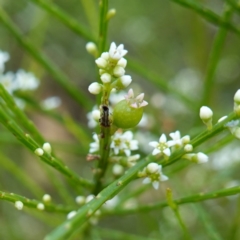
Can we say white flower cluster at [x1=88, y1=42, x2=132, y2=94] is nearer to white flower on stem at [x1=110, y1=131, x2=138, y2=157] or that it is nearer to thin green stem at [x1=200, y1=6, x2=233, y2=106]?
white flower on stem at [x1=110, y1=131, x2=138, y2=157]

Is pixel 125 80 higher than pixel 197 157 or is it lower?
higher

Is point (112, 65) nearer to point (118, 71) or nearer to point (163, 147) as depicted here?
point (118, 71)

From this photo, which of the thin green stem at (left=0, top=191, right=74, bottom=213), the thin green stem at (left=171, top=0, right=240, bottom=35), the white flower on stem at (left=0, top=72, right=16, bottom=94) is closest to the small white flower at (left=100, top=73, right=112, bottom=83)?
the thin green stem at (left=0, top=191, right=74, bottom=213)

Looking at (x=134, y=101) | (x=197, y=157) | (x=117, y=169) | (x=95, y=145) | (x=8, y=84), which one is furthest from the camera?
(x=8, y=84)

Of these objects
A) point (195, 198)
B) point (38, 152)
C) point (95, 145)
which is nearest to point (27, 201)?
point (38, 152)

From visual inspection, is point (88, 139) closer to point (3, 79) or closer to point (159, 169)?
point (3, 79)

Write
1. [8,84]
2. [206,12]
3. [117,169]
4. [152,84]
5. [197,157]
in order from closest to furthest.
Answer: [197,157] → [117,169] → [206,12] → [8,84] → [152,84]
